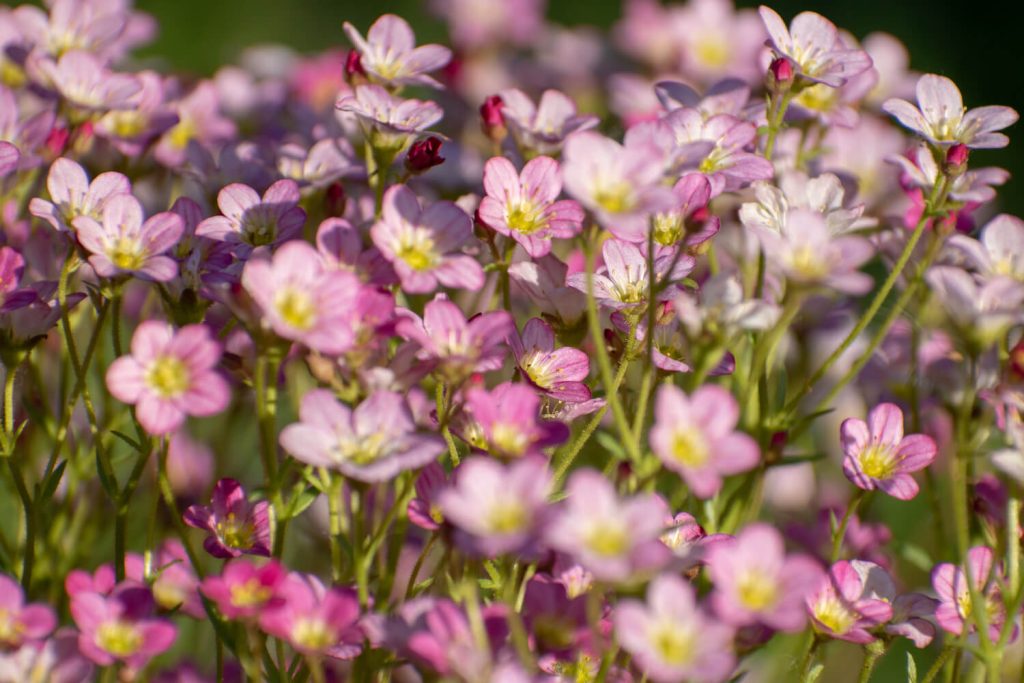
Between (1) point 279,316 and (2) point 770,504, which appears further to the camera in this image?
(2) point 770,504

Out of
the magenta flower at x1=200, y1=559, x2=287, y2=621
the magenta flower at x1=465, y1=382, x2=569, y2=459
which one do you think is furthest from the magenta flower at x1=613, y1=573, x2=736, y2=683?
the magenta flower at x1=200, y1=559, x2=287, y2=621

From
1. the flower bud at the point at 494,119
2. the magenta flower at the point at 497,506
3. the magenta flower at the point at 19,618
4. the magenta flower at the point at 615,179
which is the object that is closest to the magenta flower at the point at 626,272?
the magenta flower at the point at 615,179

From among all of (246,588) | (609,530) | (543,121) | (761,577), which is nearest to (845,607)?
(761,577)

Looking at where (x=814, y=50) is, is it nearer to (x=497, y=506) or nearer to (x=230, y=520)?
(x=497, y=506)

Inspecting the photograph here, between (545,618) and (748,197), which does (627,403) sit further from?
(748,197)

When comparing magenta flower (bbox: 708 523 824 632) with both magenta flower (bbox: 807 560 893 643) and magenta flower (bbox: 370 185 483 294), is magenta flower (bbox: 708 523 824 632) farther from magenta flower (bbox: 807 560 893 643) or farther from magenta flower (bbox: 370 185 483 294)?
magenta flower (bbox: 370 185 483 294)

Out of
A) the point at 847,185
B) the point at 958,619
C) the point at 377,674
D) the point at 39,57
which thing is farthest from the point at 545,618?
the point at 39,57
